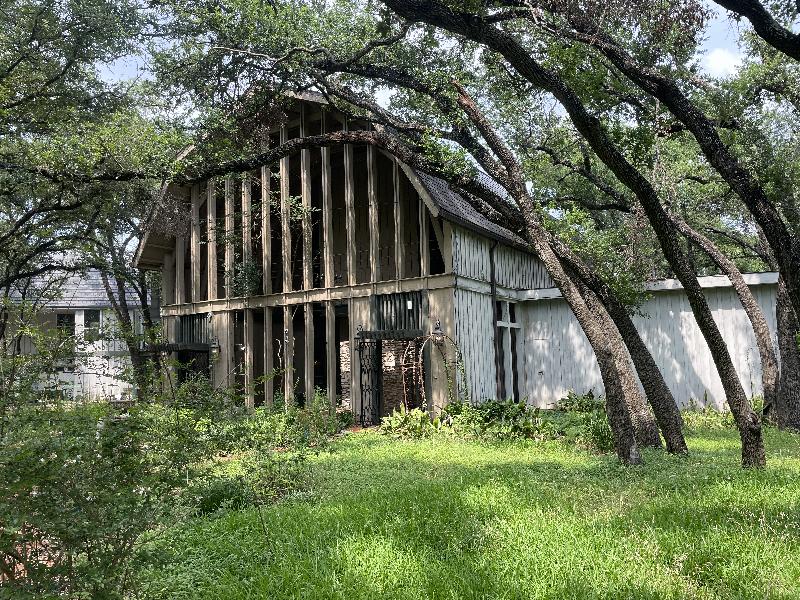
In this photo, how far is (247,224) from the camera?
57.4 feet

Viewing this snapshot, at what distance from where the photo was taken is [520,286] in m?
17.6

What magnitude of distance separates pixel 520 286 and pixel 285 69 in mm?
8984

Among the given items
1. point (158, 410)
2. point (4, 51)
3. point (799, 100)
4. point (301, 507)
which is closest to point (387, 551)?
point (301, 507)

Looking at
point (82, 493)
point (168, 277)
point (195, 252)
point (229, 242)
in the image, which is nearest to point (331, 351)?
point (229, 242)

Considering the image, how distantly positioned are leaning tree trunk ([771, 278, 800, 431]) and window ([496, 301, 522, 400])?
622cm

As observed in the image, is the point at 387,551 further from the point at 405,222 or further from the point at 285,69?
the point at 405,222

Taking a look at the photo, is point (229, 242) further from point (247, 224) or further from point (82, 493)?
point (82, 493)

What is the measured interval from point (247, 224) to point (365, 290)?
4530 millimetres

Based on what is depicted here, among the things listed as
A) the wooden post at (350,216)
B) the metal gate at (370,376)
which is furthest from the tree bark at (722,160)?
the metal gate at (370,376)

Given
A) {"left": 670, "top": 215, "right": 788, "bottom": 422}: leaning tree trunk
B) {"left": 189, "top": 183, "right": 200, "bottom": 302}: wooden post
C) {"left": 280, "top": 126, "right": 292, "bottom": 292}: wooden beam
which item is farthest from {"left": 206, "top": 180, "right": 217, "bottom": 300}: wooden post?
{"left": 670, "top": 215, "right": 788, "bottom": 422}: leaning tree trunk

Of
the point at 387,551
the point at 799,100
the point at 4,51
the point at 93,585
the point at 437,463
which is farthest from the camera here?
the point at 4,51

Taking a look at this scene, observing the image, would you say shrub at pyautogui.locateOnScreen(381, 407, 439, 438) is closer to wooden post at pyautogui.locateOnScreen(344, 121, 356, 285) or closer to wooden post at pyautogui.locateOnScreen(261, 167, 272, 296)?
wooden post at pyautogui.locateOnScreen(344, 121, 356, 285)

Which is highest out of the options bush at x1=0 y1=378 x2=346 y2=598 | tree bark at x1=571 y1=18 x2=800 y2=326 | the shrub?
tree bark at x1=571 y1=18 x2=800 y2=326

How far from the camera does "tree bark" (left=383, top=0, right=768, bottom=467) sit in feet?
22.8
